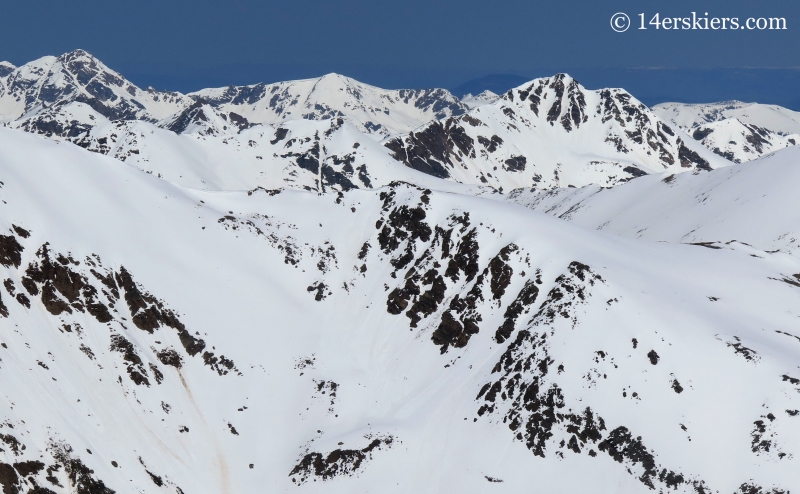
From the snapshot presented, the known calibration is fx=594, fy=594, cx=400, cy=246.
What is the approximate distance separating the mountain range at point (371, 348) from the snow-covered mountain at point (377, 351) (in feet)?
0.84

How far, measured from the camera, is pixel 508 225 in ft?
257

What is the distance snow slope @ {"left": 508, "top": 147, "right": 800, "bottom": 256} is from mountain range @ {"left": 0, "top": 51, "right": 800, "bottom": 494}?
31.2 feet

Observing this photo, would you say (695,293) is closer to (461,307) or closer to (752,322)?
(752,322)

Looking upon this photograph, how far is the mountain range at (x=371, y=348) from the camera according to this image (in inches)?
2099

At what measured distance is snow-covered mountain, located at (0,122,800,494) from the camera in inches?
2096

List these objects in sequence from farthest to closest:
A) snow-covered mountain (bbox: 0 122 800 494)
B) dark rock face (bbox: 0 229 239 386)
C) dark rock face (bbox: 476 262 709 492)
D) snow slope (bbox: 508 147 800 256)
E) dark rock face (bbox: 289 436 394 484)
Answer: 1. snow slope (bbox: 508 147 800 256)
2. dark rock face (bbox: 0 229 239 386)
3. dark rock face (bbox: 289 436 394 484)
4. dark rock face (bbox: 476 262 709 492)
5. snow-covered mountain (bbox: 0 122 800 494)

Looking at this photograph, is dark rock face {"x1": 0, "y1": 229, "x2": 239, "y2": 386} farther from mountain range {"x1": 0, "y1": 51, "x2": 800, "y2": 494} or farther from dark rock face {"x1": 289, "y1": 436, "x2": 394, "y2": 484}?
dark rock face {"x1": 289, "y1": 436, "x2": 394, "y2": 484}

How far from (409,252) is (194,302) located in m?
30.1

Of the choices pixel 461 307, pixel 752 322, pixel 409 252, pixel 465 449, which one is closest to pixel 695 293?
pixel 752 322

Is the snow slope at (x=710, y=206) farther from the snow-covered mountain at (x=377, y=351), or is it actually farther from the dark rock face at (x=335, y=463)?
the dark rock face at (x=335, y=463)

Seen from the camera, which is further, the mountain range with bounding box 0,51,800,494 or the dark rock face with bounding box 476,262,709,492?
the dark rock face with bounding box 476,262,709,492

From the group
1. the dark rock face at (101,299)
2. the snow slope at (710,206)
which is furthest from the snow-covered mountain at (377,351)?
the snow slope at (710,206)

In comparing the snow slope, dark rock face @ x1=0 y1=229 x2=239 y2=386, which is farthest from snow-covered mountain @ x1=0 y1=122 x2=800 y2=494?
the snow slope

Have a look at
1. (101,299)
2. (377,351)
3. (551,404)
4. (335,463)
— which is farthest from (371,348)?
(101,299)
